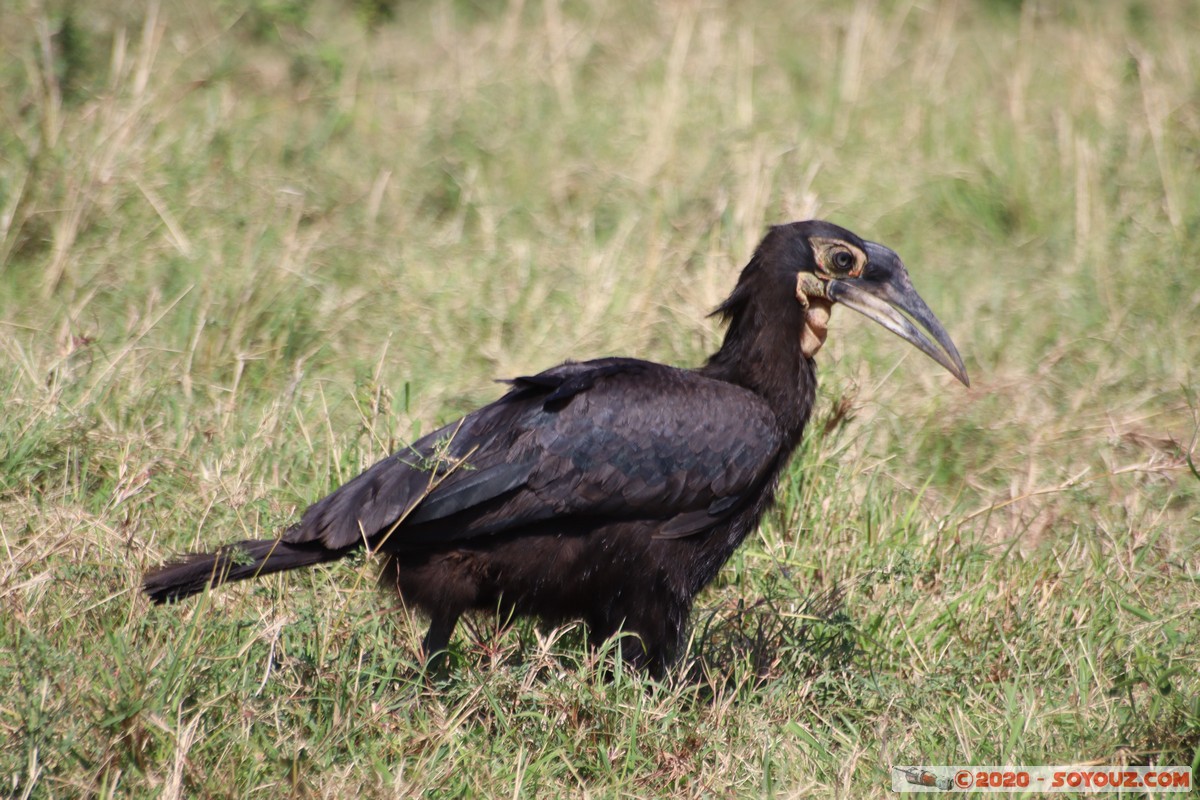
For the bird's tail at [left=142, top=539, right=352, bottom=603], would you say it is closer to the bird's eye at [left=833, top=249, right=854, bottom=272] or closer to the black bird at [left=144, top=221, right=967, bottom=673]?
the black bird at [left=144, top=221, right=967, bottom=673]

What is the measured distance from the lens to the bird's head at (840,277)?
13.7 ft

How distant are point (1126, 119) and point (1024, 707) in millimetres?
4536

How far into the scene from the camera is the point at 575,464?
3709 millimetres

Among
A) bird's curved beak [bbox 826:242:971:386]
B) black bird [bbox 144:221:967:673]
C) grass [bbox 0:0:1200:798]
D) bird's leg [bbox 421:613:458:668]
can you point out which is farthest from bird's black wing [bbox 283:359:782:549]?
bird's curved beak [bbox 826:242:971:386]

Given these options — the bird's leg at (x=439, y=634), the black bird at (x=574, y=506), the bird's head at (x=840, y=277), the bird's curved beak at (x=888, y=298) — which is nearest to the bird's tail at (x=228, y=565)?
the black bird at (x=574, y=506)

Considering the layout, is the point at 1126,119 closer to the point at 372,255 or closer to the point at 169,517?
the point at 372,255

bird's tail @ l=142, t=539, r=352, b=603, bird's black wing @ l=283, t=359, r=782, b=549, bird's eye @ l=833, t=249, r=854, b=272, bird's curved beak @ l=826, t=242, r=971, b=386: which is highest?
bird's eye @ l=833, t=249, r=854, b=272

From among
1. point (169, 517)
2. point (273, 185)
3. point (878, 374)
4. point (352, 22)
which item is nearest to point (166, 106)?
point (273, 185)

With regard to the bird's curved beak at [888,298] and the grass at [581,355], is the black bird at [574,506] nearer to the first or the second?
the grass at [581,355]

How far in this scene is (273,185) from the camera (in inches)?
245

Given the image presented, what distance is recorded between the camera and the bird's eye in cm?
416

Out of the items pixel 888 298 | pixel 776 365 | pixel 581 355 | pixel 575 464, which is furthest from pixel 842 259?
pixel 581 355

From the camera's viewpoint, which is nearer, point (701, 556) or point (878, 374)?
point (701, 556)

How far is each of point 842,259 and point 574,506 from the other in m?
1.14
